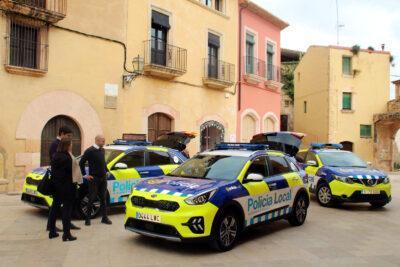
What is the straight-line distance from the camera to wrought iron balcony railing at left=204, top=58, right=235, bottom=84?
2058 centimetres

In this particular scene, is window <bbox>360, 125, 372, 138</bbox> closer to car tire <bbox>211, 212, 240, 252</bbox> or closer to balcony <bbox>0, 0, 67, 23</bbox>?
balcony <bbox>0, 0, 67, 23</bbox>

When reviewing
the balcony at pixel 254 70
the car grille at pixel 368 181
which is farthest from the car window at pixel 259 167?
the balcony at pixel 254 70

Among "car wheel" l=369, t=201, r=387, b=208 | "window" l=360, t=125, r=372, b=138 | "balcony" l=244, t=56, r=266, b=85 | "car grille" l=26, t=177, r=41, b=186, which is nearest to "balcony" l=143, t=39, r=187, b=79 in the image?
"balcony" l=244, t=56, r=266, b=85

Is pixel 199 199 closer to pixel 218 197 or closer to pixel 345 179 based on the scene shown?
pixel 218 197

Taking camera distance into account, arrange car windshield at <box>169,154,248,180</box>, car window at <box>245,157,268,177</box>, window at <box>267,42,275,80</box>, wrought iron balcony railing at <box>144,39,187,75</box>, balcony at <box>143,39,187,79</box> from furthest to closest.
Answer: window at <box>267,42,275,80</box>
wrought iron balcony railing at <box>144,39,187,75</box>
balcony at <box>143,39,187,79</box>
car window at <box>245,157,268,177</box>
car windshield at <box>169,154,248,180</box>

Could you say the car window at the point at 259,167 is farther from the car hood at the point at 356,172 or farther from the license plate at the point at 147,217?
the car hood at the point at 356,172

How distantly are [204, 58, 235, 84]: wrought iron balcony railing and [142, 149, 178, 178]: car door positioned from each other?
9424 millimetres

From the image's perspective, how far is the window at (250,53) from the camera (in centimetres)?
2354

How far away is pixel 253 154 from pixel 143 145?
3.59 meters

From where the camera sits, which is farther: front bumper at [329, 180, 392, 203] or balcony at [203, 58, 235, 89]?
balcony at [203, 58, 235, 89]

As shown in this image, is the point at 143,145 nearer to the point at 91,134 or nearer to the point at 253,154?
the point at 253,154

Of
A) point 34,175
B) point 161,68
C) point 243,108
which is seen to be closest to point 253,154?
point 34,175

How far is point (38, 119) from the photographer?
14.1 m

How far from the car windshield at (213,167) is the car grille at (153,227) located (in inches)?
55.0
